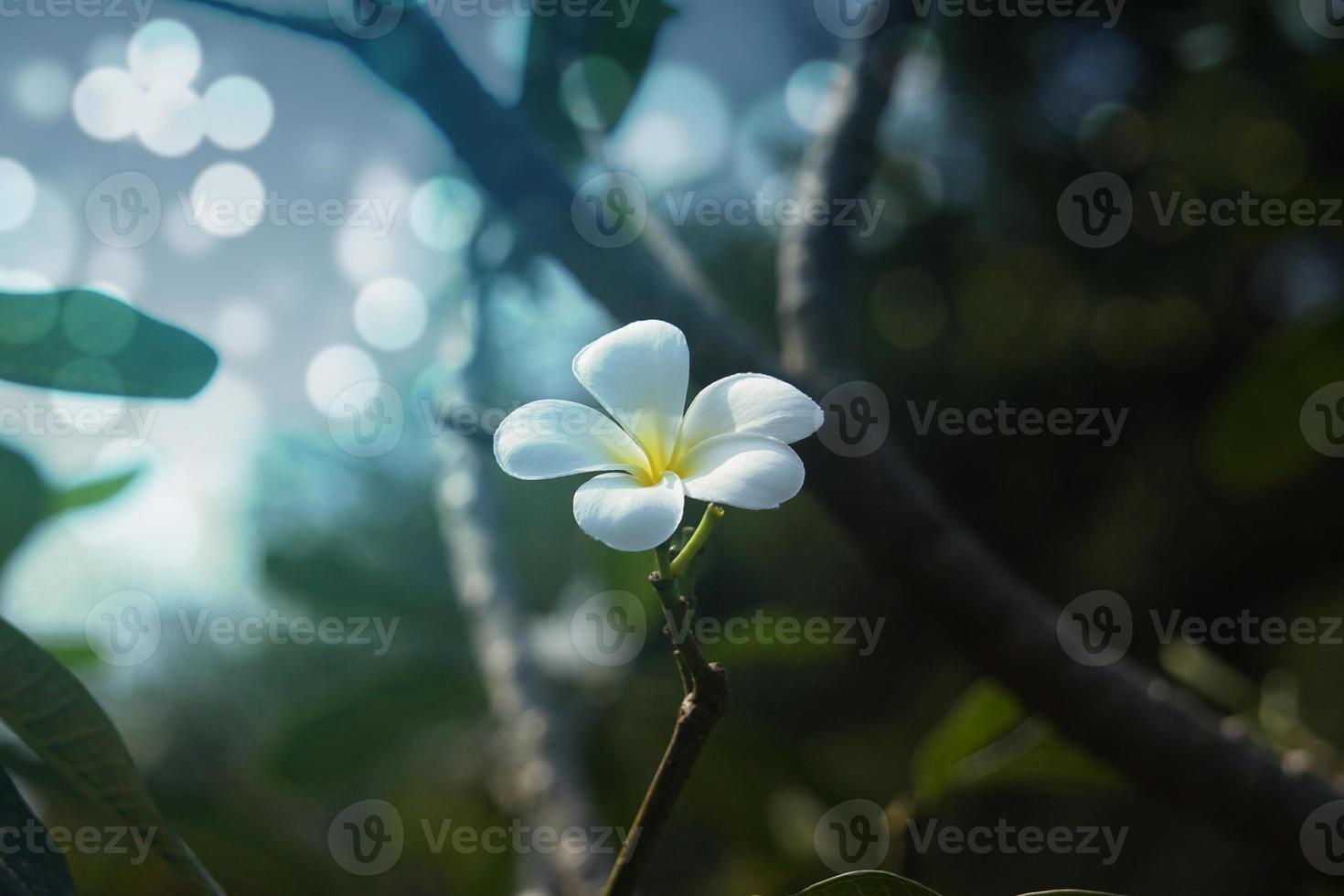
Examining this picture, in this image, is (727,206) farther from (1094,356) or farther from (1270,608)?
(1270,608)

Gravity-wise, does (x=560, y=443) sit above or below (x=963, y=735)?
above

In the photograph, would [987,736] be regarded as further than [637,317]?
Yes

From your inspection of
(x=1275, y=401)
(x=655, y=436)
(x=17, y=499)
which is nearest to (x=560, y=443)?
(x=655, y=436)

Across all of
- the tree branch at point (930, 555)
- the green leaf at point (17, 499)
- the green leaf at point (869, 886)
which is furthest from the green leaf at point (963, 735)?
the green leaf at point (17, 499)

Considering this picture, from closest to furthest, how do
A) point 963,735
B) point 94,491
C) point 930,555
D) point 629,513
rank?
point 629,513 → point 930,555 → point 963,735 → point 94,491

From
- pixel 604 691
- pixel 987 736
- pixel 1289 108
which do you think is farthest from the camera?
pixel 1289 108

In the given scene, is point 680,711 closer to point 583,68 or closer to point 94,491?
point 583,68

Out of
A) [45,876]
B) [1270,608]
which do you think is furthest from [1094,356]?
[45,876]
